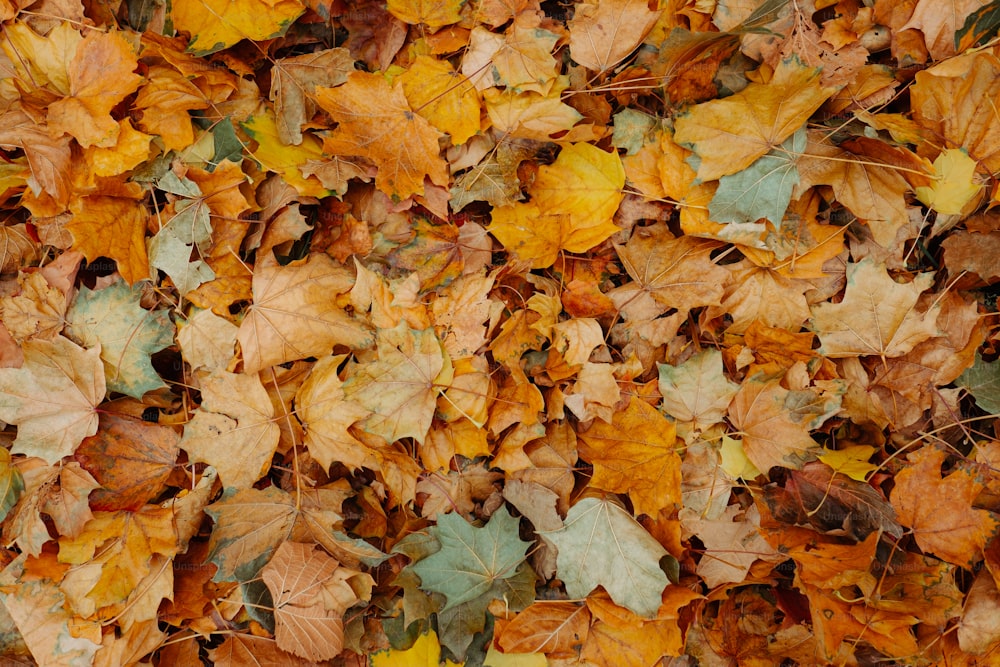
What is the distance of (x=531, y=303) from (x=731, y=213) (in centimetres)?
48

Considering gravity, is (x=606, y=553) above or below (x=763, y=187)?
below

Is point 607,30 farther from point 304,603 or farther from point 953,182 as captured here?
point 304,603

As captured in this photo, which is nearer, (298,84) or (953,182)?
(953,182)

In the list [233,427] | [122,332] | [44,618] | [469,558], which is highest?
[122,332]

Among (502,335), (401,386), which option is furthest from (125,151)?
(502,335)

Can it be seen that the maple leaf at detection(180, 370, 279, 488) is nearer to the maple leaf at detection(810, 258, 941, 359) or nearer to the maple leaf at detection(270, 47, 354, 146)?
the maple leaf at detection(270, 47, 354, 146)

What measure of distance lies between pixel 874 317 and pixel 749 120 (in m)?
0.51

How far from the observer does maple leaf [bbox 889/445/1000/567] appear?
135cm

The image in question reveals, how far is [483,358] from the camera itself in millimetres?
1447

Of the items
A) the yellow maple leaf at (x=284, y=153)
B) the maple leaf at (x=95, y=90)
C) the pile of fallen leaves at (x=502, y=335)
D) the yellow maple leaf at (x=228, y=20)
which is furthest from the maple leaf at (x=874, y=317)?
the maple leaf at (x=95, y=90)

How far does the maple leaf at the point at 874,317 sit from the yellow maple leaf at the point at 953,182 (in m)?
0.16

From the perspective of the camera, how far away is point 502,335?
1.43 metres

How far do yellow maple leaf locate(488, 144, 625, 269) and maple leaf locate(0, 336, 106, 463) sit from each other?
0.96 metres

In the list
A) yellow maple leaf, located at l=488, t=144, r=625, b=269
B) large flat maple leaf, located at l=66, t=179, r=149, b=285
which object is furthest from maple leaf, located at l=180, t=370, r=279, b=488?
yellow maple leaf, located at l=488, t=144, r=625, b=269
